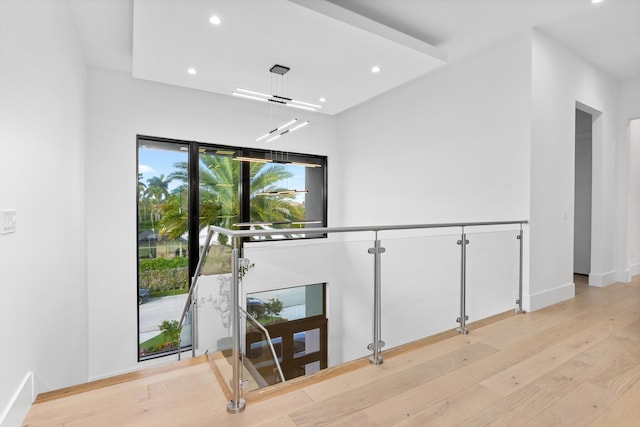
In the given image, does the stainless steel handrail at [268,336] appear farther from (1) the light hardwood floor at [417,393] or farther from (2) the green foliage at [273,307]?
(1) the light hardwood floor at [417,393]

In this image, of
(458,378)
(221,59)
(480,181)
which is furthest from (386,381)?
(221,59)

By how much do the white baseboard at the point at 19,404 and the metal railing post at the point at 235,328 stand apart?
1.05m

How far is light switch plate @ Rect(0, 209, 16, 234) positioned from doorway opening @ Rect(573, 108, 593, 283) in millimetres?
7543

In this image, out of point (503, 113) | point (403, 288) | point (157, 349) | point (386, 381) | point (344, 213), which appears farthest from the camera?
point (344, 213)

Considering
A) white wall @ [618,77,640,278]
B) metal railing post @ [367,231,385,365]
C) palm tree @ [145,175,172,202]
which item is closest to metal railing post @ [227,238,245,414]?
metal railing post @ [367,231,385,365]

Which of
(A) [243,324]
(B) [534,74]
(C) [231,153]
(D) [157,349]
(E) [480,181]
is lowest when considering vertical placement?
(D) [157,349]

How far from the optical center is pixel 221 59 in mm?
3795

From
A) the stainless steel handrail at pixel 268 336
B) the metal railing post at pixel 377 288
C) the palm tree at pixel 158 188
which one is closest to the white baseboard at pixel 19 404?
the stainless steel handrail at pixel 268 336

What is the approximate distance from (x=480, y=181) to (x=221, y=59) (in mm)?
3417

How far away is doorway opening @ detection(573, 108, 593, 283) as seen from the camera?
607 centimetres

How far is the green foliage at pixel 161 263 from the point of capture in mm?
5109

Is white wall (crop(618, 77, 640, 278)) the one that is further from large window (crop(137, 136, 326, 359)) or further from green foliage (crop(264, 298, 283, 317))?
green foliage (crop(264, 298, 283, 317))

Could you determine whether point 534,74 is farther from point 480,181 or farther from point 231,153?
point 231,153

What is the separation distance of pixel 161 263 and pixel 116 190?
1.24m
